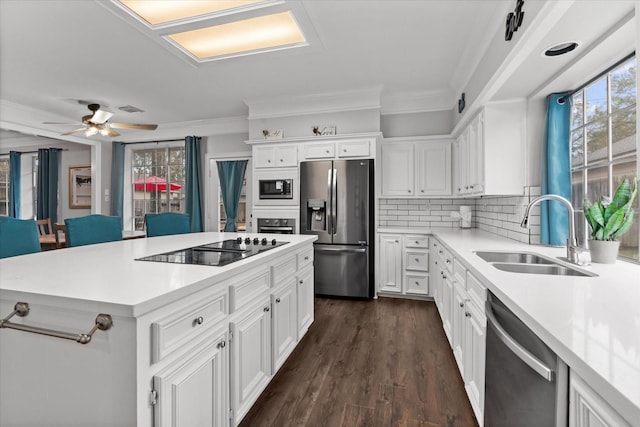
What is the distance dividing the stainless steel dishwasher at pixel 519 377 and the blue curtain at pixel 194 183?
4910mm

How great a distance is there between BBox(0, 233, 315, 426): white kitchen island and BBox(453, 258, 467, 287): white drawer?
1.33m

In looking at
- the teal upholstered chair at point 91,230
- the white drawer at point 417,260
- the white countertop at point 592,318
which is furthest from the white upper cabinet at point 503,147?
Result: the teal upholstered chair at point 91,230

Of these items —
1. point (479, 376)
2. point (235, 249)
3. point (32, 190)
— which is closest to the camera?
point (479, 376)

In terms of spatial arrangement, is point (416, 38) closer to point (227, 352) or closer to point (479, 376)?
point (479, 376)

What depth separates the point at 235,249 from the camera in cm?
201

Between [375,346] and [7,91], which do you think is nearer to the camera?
[375,346]

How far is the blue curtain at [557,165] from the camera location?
228cm

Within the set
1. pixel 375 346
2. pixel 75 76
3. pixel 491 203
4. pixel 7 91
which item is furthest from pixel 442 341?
pixel 7 91

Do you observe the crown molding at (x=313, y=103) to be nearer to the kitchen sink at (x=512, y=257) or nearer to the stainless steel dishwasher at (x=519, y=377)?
the kitchen sink at (x=512, y=257)

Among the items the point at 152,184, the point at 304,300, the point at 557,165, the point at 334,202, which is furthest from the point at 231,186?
the point at 557,165

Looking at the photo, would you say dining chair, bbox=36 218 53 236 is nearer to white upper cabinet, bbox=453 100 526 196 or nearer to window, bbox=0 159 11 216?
window, bbox=0 159 11 216

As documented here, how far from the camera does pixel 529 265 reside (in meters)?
1.75

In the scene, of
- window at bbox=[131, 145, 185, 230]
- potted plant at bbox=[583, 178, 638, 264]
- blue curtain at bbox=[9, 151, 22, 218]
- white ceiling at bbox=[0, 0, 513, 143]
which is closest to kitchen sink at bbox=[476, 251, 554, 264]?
potted plant at bbox=[583, 178, 638, 264]

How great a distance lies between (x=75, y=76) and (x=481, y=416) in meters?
4.81
